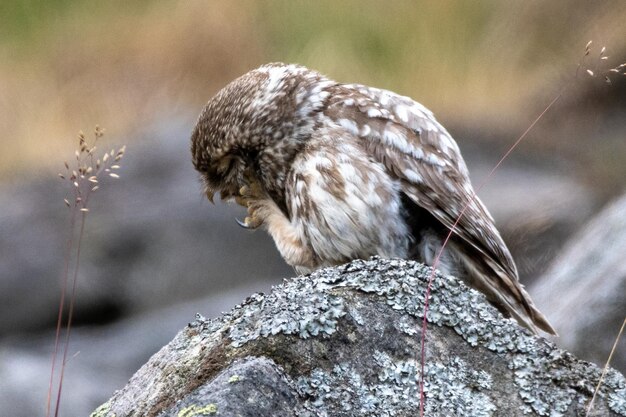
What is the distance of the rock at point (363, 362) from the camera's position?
2.86 metres

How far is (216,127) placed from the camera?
16.5ft

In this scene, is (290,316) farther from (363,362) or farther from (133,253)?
(133,253)

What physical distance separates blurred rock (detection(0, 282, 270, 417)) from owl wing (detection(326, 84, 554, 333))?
455 centimetres

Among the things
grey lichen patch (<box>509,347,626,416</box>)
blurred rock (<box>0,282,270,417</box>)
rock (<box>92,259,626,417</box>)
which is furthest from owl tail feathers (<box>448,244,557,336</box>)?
blurred rock (<box>0,282,270,417</box>)

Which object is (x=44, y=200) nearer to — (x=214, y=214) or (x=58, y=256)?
(x=58, y=256)

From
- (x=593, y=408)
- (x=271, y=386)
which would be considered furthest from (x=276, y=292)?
(x=593, y=408)

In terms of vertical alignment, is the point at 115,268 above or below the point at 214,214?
below

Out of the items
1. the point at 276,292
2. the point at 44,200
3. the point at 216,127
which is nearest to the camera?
the point at 276,292

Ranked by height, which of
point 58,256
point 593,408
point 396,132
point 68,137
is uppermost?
point 396,132

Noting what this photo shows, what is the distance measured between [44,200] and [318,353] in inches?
331

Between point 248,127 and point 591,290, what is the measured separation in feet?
8.95

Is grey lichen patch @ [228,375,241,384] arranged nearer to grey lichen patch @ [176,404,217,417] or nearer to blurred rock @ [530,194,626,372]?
grey lichen patch @ [176,404,217,417]

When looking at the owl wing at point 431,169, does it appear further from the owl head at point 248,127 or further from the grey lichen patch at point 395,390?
the grey lichen patch at point 395,390

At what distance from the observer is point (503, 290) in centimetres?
446
